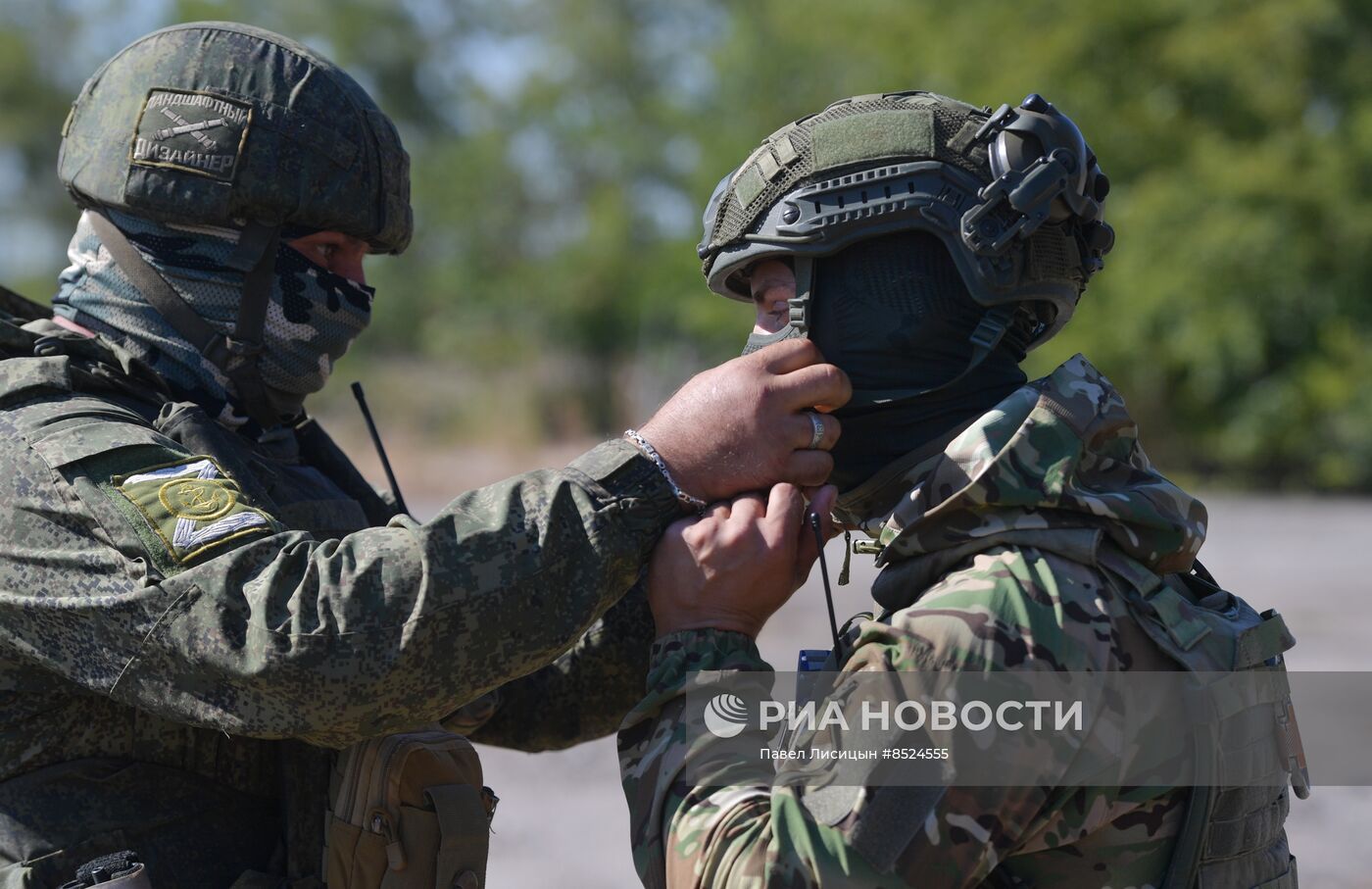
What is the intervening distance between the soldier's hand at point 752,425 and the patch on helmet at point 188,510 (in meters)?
0.83

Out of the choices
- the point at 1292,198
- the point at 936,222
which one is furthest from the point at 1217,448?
the point at 936,222

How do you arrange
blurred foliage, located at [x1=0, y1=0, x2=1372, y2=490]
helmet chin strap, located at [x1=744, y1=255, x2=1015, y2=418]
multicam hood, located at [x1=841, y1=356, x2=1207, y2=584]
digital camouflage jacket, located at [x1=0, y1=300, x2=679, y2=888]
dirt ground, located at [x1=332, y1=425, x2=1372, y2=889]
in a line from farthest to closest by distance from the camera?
1. blurred foliage, located at [x1=0, y1=0, x2=1372, y2=490]
2. dirt ground, located at [x1=332, y1=425, x2=1372, y2=889]
3. helmet chin strap, located at [x1=744, y1=255, x2=1015, y2=418]
4. digital camouflage jacket, located at [x1=0, y1=300, x2=679, y2=888]
5. multicam hood, located at [x1=841, y1=356, x2=1207, y2=584]

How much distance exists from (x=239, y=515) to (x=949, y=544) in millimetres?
1379

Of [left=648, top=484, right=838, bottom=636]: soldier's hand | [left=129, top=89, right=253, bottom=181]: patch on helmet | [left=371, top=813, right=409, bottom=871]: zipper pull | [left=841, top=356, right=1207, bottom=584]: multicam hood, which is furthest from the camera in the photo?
[left=129, top=89, right=253, bottom=181]: patch on helmet

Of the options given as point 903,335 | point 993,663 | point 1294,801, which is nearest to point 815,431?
point 903,335

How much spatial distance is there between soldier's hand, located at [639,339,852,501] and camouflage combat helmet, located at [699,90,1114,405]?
13 centimetres

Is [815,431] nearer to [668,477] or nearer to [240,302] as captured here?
[668,477]

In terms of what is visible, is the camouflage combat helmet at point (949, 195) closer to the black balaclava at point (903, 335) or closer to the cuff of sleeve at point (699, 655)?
the black balaclava at point (903, 335)

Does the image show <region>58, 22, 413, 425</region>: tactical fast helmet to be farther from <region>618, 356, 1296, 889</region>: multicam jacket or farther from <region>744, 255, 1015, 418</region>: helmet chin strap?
<region>618, 356, 1296, 889</region>: multicam jacket

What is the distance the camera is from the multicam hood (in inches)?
94.7

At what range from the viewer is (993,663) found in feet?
7.35

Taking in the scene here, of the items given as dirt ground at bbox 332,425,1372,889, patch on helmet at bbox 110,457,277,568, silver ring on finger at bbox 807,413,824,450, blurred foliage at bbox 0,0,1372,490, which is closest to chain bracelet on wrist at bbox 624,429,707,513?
silver ring on finger at bbox 807,413,824,450

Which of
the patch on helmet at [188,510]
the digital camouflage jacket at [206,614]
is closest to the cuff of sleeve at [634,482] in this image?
the digital camouflage jacket at [206,614]

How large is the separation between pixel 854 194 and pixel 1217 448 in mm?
22051
